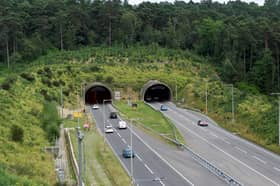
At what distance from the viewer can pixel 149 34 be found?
454ft

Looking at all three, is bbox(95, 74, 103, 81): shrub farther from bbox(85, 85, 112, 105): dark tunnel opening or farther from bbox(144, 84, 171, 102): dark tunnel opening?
bbox(144, 84, 171, 102): dark tunnel opening

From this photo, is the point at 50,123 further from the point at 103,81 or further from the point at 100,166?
the point at 103,81

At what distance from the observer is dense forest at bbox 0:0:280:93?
12131cm

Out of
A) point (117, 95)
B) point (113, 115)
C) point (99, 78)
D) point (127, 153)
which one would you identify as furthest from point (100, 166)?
point (99, 78)

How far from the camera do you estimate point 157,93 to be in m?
114

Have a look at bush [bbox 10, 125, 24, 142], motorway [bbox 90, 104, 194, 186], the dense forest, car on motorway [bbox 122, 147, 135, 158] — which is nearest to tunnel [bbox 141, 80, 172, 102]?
the dense forest

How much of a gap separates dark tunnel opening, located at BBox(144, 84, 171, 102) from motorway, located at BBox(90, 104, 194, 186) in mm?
37290

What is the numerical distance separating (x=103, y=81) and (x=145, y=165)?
54.8 metres

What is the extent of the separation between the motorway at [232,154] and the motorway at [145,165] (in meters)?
5.83

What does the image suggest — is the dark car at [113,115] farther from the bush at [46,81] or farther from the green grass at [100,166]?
the bush at [46,81]

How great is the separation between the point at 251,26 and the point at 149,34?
3165cm

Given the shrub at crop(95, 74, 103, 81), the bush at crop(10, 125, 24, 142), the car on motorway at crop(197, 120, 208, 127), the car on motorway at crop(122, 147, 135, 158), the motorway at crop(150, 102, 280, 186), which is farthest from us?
the shrub at crop(95, 74, 103, 81)

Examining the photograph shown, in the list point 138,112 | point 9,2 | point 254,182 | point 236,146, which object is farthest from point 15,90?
point 9,2

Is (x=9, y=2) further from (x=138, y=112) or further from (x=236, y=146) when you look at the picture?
(x=236, y=146)
